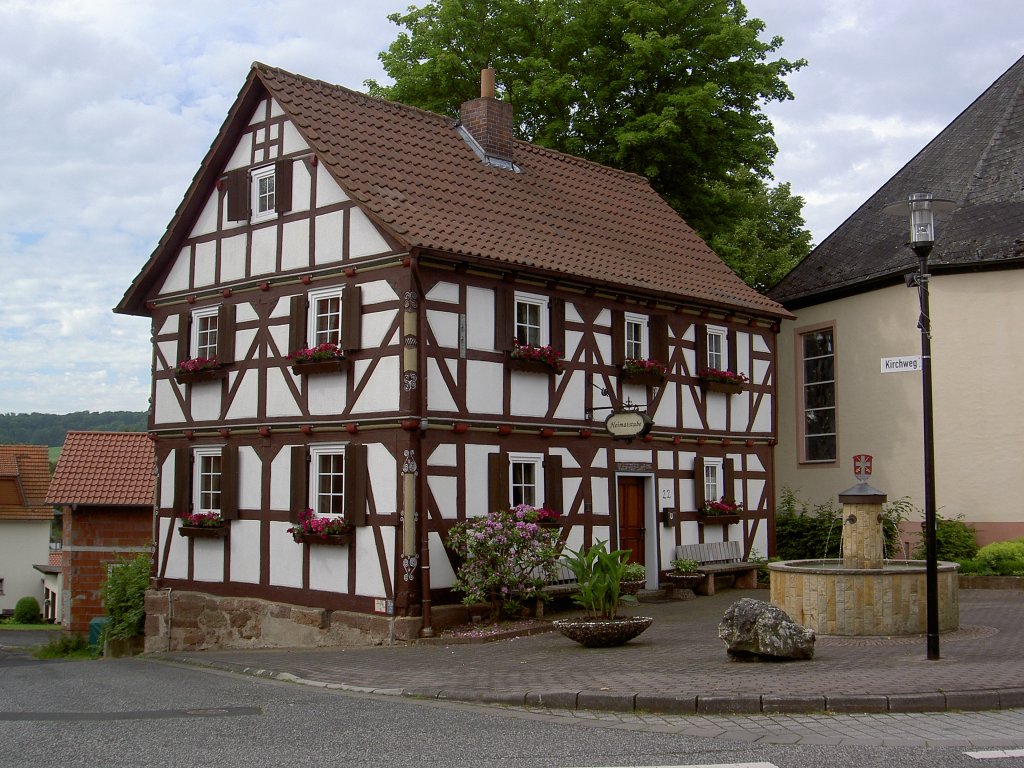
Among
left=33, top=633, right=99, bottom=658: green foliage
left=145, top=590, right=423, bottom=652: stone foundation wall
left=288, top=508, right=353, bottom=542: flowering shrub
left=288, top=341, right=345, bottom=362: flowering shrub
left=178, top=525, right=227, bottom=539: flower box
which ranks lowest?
left=33, top=633, right=99, bottom=658: green foliage

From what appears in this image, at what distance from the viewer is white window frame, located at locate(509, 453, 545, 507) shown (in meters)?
18.0

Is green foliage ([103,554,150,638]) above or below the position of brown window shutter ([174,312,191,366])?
below

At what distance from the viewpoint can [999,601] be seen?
17.4 metres

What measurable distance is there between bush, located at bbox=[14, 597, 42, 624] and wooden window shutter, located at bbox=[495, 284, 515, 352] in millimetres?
37177

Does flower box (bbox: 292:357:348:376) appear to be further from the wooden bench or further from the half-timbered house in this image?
the wooden bench

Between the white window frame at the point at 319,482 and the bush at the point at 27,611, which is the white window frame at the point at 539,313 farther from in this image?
the bush at the point at 27,611

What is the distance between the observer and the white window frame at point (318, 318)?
17.9 meters

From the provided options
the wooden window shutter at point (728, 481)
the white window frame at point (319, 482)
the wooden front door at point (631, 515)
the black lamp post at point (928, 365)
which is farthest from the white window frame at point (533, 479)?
the black lamp post at point (928, 365)

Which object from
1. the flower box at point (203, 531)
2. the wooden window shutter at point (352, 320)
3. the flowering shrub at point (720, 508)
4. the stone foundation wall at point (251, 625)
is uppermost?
the wooden window shutter at point (352, 320)

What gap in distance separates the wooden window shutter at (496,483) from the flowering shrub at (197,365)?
18.5 feet

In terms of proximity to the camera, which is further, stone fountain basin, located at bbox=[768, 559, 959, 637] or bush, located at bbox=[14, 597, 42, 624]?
bush, located at bbox=[14, 597, 42, 624]

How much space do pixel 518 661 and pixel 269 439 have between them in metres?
7.44

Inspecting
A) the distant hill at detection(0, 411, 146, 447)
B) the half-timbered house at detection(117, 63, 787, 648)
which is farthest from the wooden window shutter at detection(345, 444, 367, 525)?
the distant hill at detection(0, 411, 146, 447)

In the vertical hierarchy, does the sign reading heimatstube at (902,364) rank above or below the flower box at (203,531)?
above
